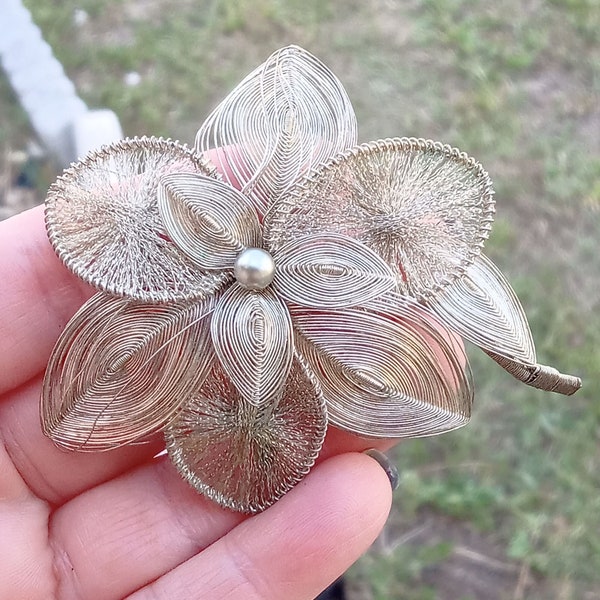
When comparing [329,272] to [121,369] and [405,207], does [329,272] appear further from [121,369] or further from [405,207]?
[121,369]

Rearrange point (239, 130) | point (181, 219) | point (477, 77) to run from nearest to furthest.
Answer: point (181, 219), point (239, 130), point (477, 77)

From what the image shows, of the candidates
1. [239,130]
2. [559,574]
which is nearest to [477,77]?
[239,130]

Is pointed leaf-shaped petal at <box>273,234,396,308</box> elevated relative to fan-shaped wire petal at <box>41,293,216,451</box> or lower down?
elevated

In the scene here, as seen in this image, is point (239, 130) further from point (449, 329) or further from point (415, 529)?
point (415, 529)

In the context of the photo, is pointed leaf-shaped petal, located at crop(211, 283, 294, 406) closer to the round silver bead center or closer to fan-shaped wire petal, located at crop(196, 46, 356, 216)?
the round silver bead center

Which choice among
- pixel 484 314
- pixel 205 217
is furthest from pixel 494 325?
pixel 205 217

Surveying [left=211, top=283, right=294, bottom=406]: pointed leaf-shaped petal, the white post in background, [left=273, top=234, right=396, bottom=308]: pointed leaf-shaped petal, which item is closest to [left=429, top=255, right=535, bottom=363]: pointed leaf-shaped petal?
[left=273, top=234, right=396, bottom=308]: pointed leaf-shaped petal

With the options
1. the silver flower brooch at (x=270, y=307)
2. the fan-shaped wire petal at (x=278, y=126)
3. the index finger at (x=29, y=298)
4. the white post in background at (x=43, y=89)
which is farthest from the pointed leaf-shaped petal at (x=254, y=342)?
the white post in background at (x=43, y=89)
